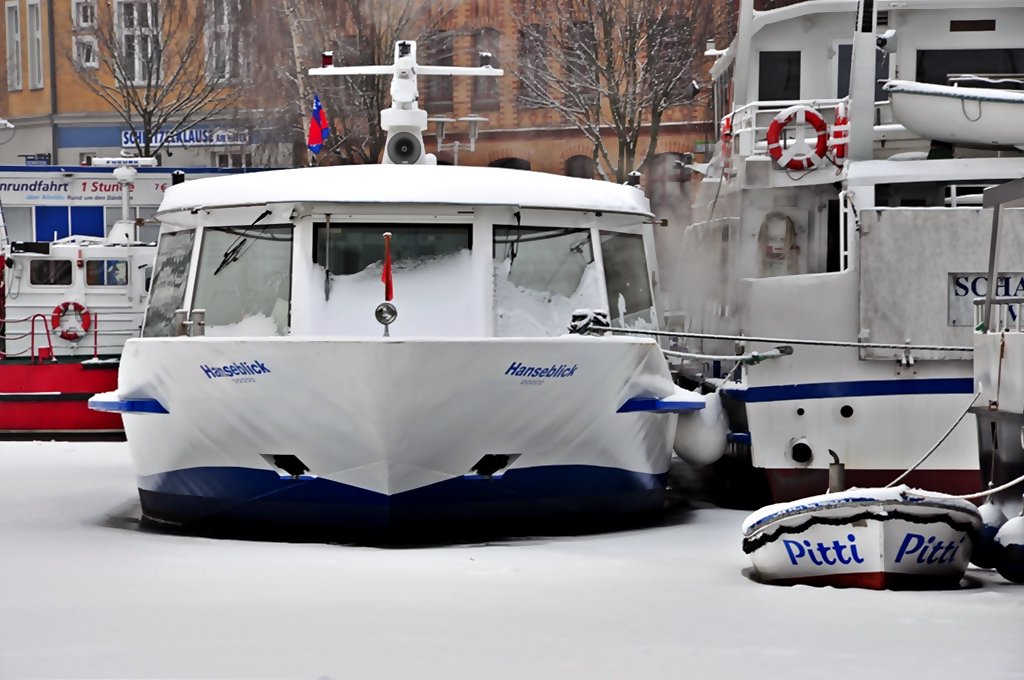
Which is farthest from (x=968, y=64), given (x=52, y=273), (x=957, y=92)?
(x=52, y=273)

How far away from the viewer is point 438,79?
42.5 m

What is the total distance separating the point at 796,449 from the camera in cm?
1292

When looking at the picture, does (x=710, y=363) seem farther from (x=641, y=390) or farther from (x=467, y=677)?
(x=467, y=677)

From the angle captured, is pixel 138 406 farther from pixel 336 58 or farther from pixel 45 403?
pixel 336 58

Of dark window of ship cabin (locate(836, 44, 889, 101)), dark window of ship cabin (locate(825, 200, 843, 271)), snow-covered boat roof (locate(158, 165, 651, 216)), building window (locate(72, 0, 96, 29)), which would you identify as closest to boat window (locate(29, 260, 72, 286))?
dark window of ship cabin (locate(836, 44, 889, 101))

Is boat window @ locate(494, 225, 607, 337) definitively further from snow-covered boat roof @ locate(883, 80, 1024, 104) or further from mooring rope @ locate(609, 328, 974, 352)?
snow-covered boat roof @ locate(883, 80, 1024, 104)

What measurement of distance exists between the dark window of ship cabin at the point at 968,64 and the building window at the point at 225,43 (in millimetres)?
22735

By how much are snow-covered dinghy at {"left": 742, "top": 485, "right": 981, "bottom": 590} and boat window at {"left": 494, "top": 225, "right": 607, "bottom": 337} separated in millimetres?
2961

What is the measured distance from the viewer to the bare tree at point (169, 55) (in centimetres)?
3803

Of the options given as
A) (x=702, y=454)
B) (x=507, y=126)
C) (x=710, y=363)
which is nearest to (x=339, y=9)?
(x=507, y=126)

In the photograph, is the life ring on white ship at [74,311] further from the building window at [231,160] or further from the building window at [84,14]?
the building window at [84,14]

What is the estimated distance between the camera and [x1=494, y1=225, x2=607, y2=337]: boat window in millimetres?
11938

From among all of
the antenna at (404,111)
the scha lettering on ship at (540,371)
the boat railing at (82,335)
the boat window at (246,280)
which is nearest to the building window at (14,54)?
the boat railing at (82,335)

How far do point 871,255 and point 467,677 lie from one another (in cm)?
666
